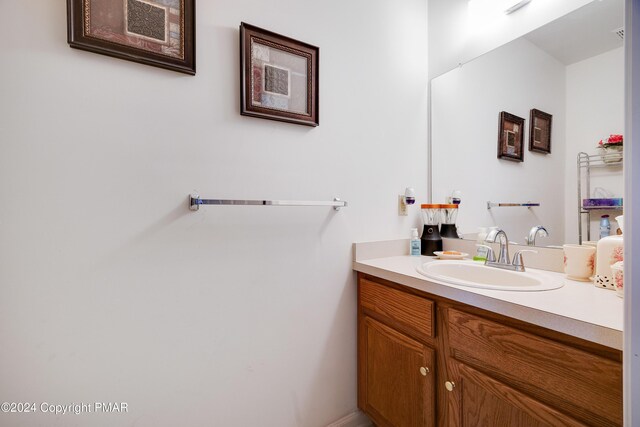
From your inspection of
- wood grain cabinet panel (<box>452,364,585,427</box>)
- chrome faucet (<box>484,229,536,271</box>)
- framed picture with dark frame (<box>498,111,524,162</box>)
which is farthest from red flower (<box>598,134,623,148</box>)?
wood grain cabinet panel (<box>452,364,585,427</box>)

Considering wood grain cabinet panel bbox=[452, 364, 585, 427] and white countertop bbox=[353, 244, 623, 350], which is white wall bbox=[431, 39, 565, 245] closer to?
white countertop bbox=[353, 244, 623, 350]

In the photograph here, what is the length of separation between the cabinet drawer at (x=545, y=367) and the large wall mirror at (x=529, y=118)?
62 centimetres

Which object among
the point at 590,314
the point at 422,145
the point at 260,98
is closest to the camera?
the point at 590,314

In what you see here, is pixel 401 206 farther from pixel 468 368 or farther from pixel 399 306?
pixel 468 368

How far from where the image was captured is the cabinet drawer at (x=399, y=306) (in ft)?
3.29

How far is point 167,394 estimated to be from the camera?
95 cm

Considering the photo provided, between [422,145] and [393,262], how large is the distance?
0.74m

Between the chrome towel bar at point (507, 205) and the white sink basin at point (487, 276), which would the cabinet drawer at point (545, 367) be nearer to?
the white sink basin at point (487, 276)

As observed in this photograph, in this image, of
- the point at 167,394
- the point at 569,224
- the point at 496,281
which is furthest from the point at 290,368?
the point at 569,224

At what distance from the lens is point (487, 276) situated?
1168 millimetres

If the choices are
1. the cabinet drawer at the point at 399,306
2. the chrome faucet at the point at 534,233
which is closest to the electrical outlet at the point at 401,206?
the cabinet drawer at the point at 399,306

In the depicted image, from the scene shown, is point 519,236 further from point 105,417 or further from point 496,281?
point 105,417

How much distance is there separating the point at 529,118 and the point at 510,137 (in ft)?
0.35

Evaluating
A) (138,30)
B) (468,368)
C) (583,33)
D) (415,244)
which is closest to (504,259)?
(415,244)
